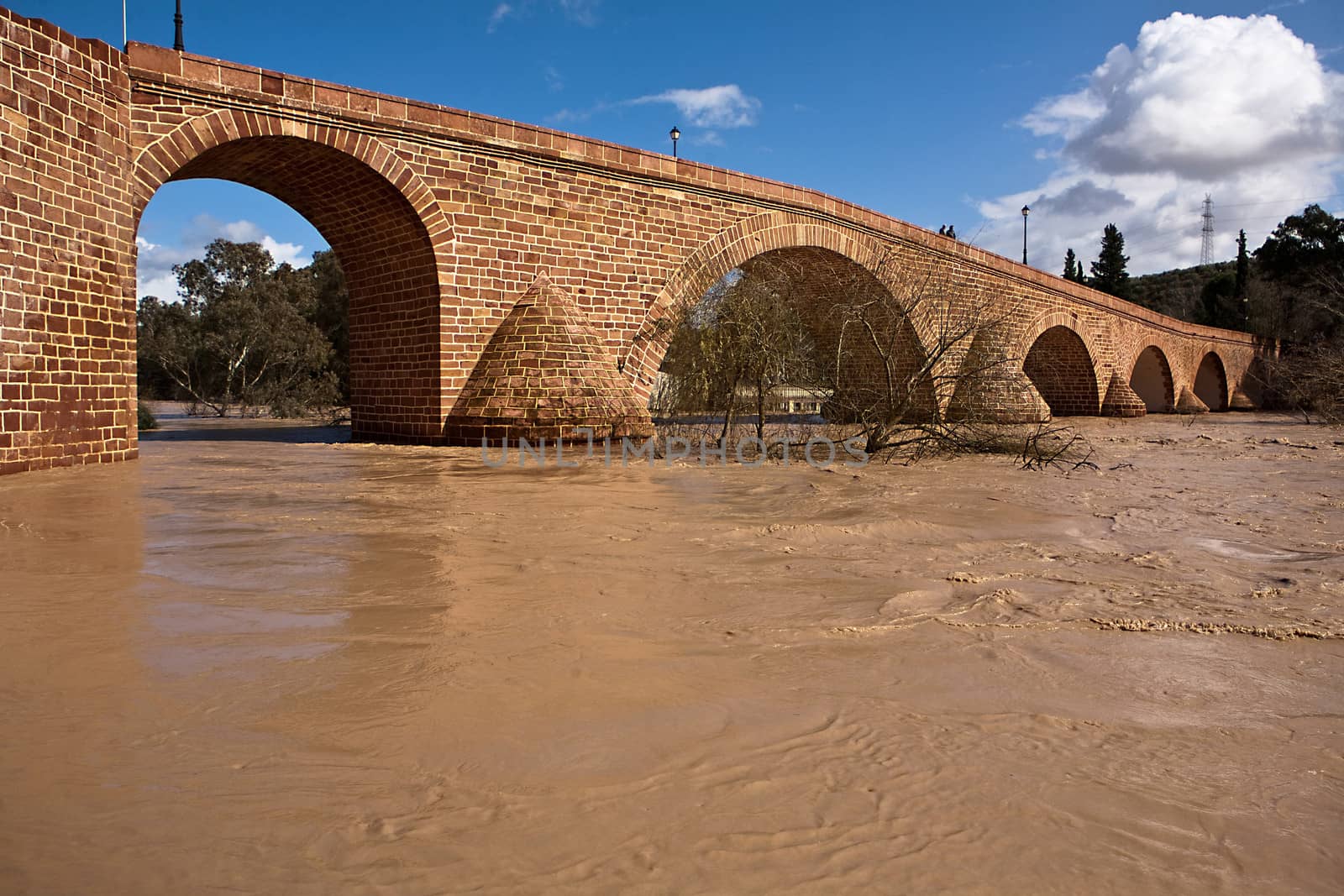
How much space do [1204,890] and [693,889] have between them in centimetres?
88

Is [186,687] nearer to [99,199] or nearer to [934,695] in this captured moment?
[934,695]

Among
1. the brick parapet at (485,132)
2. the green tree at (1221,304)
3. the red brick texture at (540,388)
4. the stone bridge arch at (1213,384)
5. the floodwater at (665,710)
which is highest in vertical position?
the green tree at (1221,304)

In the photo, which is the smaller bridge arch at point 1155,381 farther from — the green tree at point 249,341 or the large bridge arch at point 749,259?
the green tree at point 249,341

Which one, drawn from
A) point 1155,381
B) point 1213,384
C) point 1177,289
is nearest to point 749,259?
point 1155,381

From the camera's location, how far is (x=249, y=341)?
24094 millimetres

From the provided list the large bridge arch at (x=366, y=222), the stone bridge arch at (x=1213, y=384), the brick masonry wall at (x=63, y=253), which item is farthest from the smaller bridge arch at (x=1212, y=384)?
the brick masonry wall at (x=63, y=253)

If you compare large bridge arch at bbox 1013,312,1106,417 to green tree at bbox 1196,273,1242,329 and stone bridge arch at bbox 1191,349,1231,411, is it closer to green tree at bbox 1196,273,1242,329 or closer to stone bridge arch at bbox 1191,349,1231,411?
stone bridge arch at bbox 1191,349,1231,411

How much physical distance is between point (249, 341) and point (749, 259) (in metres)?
15.8

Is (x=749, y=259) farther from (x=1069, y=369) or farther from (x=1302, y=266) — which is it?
(x=1302, y=266)

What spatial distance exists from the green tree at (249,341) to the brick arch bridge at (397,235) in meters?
11.7

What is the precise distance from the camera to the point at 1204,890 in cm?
153

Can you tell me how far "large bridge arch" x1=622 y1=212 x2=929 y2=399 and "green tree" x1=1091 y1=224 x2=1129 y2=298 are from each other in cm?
4259

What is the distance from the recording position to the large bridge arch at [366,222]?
961cm

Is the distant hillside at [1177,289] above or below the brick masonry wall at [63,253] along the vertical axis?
above
